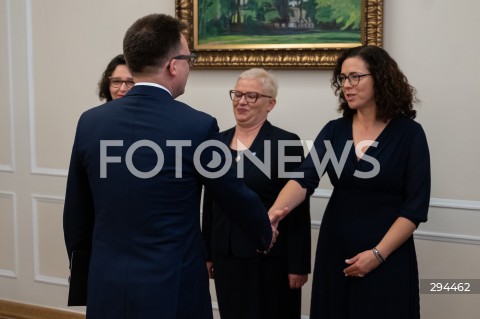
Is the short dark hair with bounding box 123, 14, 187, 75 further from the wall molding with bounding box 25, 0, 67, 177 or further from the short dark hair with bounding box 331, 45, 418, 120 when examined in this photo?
the wall molding with bounding box 25, 0, 67, 177

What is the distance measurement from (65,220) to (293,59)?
1.84 m

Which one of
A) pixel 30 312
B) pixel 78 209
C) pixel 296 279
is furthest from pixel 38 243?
pixel 78 209

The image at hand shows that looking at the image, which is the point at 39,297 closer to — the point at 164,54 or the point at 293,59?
the point at 293,59

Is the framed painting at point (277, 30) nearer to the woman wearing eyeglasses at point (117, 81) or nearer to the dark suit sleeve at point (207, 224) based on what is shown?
the woman wearing eyeglasses at point (117, 81)

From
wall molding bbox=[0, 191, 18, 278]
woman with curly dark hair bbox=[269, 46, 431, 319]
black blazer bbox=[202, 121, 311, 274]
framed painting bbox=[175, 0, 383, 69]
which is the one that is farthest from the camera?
wall molding bbox=[0, 191, 18, 278]

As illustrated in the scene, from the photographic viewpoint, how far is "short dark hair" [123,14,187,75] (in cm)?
203

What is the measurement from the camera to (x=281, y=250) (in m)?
3.20

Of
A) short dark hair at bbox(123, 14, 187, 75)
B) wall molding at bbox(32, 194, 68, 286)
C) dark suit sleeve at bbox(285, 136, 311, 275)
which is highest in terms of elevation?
short dark hair at bbox(123, 14, 187, 75)

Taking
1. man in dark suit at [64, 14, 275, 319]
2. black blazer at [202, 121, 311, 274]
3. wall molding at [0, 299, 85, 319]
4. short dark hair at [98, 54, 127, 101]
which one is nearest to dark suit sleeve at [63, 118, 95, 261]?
man in dark suit at [64, 14, 275, 319]

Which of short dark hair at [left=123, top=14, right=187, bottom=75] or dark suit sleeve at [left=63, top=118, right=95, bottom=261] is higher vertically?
short dark hair at [left=123, top=14, right=187, bottom=75]

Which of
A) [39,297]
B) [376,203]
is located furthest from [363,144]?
[39,297]

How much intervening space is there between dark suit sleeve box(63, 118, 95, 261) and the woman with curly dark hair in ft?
3.10

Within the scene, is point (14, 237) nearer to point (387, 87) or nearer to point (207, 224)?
point (207, 224)

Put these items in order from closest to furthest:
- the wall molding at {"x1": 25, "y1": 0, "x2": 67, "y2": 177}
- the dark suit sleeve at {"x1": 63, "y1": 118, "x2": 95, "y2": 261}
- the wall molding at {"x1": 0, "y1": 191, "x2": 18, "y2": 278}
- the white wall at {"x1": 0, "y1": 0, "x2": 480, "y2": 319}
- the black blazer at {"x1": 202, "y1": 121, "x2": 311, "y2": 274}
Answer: the dark suit sleeve at {"x1": 63, "y1": 118, "x2": 95, "y2": 261}
the black blazer at {"x1": 202, "y1": 121, "x2": 311, "y2": 274}
the white wall at {"x1": 0, "y1": 0, "x2": 480, "y2": 319}
the wall molding at {"x1": 25, "y1": 0, "x2": 67, "y2": 177}
the wall molding at {"x1": 0, "y1": 191, "x2": 18, "y2": 278}
